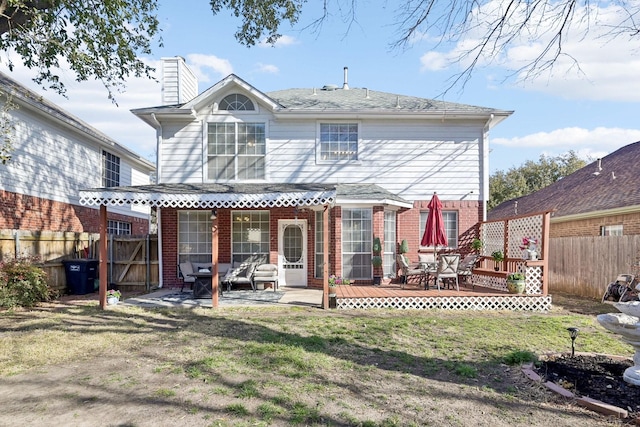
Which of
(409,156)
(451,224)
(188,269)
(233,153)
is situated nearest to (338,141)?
(409,156)

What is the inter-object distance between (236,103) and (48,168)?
21.9 ft

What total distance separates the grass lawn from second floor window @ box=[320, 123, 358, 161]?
6.04 meters

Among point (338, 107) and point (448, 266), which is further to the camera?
point (338, 107)

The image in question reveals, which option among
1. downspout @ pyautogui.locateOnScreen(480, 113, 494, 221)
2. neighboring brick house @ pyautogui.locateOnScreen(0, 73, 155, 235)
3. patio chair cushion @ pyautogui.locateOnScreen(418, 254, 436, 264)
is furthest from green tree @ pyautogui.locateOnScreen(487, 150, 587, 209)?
neighboring brick house @ pyautogui.locateOnScreen(0, 73, 155, 235)

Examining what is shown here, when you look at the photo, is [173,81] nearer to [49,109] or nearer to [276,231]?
[49,109]

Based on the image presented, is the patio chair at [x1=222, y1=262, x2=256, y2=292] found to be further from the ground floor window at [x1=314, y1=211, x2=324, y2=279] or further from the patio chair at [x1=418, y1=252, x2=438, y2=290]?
the patio chair at [x1=418, y1=252, x2=438, y2=290]

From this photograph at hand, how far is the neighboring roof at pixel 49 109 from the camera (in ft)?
38.3

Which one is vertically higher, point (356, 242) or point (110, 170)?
point (110, 170)

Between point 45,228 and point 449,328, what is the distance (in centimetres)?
1288

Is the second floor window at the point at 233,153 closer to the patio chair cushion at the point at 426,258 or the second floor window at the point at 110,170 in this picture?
the patio chair cushion at the point at 426,258

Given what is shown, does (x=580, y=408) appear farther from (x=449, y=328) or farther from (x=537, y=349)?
(x=449, y=328)

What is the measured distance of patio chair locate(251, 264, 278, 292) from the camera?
40.5 feet

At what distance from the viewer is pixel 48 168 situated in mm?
13641

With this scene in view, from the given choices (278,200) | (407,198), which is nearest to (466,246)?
(407,198)
